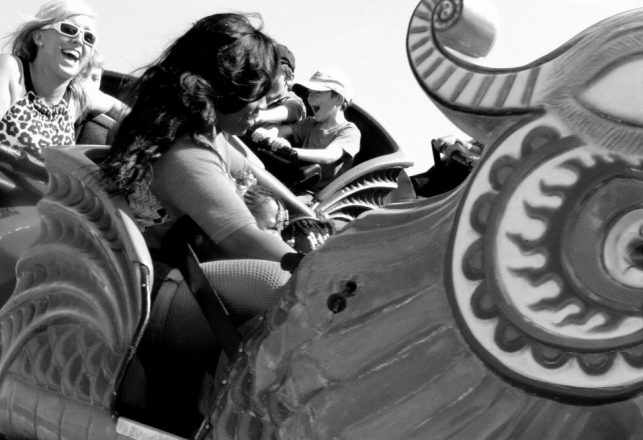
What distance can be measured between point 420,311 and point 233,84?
2.09ft

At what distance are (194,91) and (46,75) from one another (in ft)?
3.78

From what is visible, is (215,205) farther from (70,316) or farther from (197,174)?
(70,316)

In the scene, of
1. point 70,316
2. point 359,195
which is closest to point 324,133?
point 359,195

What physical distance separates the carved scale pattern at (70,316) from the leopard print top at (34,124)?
0.75m

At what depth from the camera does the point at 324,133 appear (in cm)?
495

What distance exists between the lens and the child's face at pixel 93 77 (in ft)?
10.4

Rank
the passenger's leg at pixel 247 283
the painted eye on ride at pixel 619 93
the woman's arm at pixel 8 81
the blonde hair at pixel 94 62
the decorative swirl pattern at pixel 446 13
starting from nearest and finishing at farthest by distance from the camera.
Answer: the painted eye on ride at pixel 619 93, the decorative swirl pattern at pixel 446 13, the passenger's leg at pixel 247 283, the woman's arm at pixel 8 81, the blonde hair at pixel 94 62

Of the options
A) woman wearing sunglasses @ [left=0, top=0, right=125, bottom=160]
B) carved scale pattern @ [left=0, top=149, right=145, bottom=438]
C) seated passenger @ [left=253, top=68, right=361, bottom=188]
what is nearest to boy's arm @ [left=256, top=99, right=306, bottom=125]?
seated passenger @ [left=253, top=68, right=361, bottom=188]

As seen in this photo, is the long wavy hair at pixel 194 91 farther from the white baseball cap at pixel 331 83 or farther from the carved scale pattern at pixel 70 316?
the white baseball cap at pixel 331 83

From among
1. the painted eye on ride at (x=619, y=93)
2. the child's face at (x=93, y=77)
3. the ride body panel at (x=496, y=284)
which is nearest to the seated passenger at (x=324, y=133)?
the child's face at (x=93, y=77)

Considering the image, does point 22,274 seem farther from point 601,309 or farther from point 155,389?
point 601,309

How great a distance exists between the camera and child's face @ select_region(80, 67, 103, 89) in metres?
3.17

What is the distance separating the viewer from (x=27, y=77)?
304 cm

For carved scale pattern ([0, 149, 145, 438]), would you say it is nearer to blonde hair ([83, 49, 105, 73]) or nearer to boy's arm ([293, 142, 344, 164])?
blonde hair ([83, 49, 105, 73])
